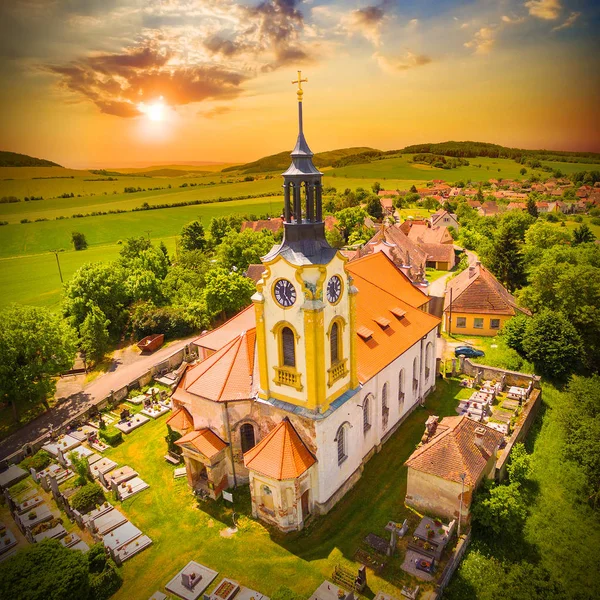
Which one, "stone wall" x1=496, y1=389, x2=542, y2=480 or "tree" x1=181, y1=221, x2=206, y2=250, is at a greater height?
"tree" x1=181, y1=221, x2=206, y2=250

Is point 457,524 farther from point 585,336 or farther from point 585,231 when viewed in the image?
point 585,231

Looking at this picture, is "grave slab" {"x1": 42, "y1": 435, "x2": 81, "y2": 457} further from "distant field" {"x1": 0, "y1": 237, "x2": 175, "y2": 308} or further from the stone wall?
the stone wall

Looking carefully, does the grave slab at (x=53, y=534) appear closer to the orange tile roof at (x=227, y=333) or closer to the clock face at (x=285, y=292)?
the orange tile roof at (x=227, y=333)

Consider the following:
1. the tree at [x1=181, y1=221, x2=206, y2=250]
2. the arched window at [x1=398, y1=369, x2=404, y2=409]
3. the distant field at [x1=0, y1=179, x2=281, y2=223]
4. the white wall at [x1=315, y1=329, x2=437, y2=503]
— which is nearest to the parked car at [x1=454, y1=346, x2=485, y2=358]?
the white wall at [x1=315, y1=329, x2=437, y2=503]

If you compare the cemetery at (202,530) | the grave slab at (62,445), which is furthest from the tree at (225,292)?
the grave slab at (62,445)

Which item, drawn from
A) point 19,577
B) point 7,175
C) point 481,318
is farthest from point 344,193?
point 19,577

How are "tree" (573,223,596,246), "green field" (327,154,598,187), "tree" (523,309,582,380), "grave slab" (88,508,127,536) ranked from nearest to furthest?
"grave slab" (88,508,127,536)
"tree" (523,309,582,380)
"tree" (573,223,596,246)
"green field" (327,154,598,187)
